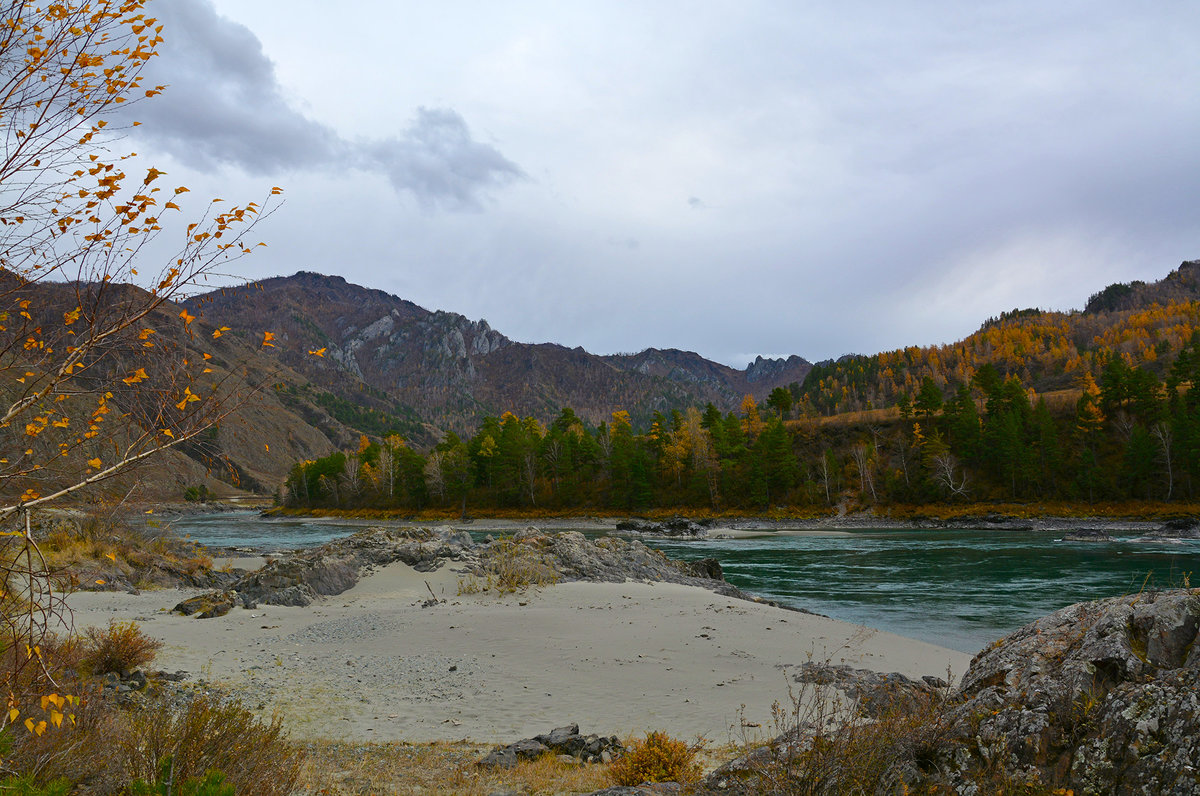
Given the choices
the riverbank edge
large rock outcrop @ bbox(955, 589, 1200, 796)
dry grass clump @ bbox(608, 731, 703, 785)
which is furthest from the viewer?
the riverbank edge

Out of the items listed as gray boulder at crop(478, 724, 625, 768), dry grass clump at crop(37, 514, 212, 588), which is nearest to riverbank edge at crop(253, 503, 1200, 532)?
dry grass clump at crop(37, 514, 212, 588)

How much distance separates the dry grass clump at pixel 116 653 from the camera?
8.71 m

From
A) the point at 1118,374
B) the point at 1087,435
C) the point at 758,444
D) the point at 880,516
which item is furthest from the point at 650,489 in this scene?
the point at 1118,374

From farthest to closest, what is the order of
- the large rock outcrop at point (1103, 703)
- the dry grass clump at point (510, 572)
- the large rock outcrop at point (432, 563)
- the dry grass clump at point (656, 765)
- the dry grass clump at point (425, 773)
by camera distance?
the dry grass clump at point (510, 572) → the large rock outcrop at point (432, 563) → the dry grass clump at point (425, 773) → the dry grass clump at point (656, 765) → the large rock outcrop at point (1103, 703)

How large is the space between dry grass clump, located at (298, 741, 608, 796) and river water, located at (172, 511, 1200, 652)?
6.99 m

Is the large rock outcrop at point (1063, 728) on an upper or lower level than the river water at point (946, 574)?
upper

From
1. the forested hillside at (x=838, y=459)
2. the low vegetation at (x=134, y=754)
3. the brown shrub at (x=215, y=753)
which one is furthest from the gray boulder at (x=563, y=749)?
the forested hillside at (x=838, y=459)

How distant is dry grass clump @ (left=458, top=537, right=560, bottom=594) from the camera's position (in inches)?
749

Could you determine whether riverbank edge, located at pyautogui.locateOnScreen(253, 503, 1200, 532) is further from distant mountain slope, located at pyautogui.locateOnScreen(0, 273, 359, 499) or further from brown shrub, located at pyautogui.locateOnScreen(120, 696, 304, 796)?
distant mountain slope, located at pyautogui.locateOnScreen(0, 273, 359, 499)

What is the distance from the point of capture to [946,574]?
2764cm

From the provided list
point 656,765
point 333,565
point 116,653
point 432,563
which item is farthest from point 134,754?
point 432,563

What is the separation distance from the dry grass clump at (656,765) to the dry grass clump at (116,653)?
8.42 m

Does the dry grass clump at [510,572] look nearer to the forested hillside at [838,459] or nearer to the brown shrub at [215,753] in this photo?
the brown shrub at [215,753]

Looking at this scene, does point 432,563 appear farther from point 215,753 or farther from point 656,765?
point 215,753
